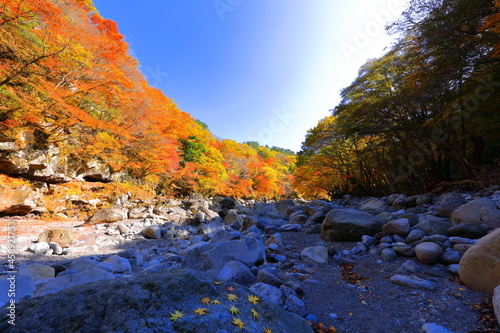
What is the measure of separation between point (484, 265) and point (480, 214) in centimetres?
194

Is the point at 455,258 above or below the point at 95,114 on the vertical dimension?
below

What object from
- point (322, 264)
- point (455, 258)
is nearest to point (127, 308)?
point (322, 264)

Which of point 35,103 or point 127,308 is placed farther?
point 35,103

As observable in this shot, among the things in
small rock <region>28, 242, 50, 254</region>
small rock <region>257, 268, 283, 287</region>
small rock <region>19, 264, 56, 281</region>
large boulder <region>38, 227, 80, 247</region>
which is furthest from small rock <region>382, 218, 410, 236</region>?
large boulder <region>38, 227, 80, 247</region>

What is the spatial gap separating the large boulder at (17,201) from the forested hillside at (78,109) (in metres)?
0.79

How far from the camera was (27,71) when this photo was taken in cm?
822

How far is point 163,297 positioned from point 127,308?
0.21 meters

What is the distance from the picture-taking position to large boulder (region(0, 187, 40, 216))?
8078 mm

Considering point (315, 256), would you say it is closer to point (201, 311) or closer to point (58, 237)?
point (201, 311)

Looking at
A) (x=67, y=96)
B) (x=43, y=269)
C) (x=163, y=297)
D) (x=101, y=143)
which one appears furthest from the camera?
(x=101, y=143)

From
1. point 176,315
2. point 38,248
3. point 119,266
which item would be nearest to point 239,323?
point 176,315

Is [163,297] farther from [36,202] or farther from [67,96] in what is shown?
[67,96]

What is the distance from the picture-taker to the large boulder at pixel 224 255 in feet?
10.8

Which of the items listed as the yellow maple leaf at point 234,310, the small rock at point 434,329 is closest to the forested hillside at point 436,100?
the small rock at point 434,329
